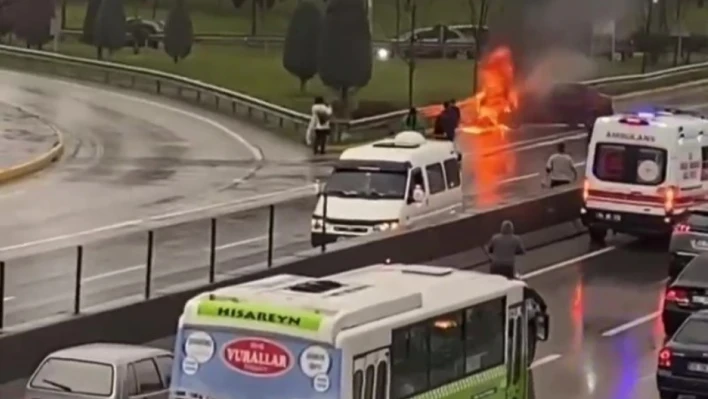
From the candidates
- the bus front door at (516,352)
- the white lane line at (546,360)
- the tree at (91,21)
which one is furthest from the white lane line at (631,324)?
the tree at (91,21)

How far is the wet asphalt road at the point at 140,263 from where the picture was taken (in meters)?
22.7

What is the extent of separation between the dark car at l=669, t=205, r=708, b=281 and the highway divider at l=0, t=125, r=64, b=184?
59.5 ft

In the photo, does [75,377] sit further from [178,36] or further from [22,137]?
[178,36]

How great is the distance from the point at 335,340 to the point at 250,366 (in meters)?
0.79

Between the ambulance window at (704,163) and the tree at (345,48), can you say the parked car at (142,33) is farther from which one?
the ambulance window at (704,163)

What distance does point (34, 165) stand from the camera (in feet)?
143

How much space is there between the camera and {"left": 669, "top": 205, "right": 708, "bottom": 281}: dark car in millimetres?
27750

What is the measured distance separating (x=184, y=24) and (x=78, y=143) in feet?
80.1

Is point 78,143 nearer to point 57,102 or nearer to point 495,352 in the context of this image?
point 57,102

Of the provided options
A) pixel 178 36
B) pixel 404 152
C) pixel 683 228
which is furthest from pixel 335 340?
pixel 178 36

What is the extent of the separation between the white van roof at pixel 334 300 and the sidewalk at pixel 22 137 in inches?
1022

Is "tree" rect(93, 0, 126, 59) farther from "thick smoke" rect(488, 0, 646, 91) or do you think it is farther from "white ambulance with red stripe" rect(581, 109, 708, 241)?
"white ambulance with red stripe" rect(581, 109, 708, 241)

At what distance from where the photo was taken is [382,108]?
59.3 m

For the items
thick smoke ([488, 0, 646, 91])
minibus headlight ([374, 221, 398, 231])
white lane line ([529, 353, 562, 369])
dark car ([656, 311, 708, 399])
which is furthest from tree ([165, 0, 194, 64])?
dark car ([656, 311, 708, 399])
